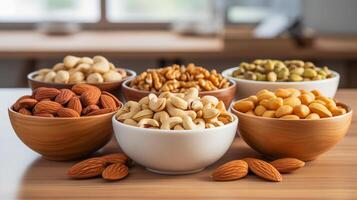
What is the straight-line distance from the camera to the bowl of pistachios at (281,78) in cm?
150

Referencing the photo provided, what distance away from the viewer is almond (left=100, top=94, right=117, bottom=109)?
4.07ft

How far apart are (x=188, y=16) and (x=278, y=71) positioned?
285cm

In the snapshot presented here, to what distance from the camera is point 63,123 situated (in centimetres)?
117

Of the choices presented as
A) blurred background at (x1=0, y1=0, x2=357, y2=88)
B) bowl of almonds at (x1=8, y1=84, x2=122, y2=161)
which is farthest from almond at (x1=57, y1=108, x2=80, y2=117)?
blurred background at (x1=0, y1=0, x2=357, y2=88)

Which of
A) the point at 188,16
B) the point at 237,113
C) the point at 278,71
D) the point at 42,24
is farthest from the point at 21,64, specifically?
the point at 237,113

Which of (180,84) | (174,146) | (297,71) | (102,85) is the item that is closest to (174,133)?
(174,146)

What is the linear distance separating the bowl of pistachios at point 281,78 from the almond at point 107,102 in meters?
0.40

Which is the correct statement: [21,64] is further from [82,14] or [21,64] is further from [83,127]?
Answer: [83,127]

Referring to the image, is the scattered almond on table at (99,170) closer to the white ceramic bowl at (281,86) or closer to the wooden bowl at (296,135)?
the wooden bowl at (296,135)

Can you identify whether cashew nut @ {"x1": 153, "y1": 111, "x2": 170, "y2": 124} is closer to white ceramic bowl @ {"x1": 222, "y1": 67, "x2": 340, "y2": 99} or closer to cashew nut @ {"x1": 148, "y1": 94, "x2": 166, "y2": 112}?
cashew nut @ {"x1": 148, "y1": 94, "x2": 166, "y2": 112}

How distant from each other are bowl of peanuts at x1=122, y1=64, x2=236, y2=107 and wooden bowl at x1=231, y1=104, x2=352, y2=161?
21cm

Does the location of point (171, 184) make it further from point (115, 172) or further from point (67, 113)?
point (67, 113)

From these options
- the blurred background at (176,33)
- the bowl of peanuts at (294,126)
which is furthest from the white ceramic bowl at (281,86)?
the blurred background at (176,33)

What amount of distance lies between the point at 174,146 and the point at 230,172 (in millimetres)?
110
